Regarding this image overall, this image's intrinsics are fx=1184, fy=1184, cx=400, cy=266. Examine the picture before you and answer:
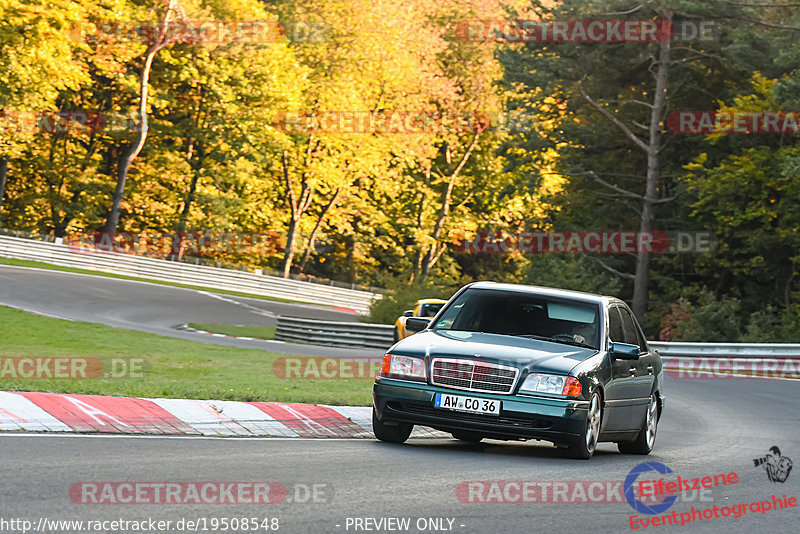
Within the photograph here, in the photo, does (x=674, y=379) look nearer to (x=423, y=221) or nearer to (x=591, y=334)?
(x=591, y=334)

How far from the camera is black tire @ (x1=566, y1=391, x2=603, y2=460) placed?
1031 centimetres

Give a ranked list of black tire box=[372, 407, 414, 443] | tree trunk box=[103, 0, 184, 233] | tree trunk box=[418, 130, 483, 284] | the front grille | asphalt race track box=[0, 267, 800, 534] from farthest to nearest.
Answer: tree trunk box=[418, 130, 483, 284] → tree trunk box=[103, 0, 184, 233] → black tire box=[372, 407, 414, 443] → the front grille → asphalt race track box=[0, 267, 800, 534]

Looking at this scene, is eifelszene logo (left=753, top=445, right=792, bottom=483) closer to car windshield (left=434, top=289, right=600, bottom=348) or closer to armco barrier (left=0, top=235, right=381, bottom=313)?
car windshield (left=434, top=289, right=600, bottom=348)

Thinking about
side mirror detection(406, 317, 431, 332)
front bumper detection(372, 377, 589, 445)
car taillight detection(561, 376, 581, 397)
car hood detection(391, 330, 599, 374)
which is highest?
side mirror detection(406, 317, 431, 332)

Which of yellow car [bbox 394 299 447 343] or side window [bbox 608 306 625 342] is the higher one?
side window [bbox 608 306 625 342]

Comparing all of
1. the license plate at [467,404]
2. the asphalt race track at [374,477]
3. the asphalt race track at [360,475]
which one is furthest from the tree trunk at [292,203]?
the license plate at [467,404]

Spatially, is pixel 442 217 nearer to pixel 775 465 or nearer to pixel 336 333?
pixel 336 333

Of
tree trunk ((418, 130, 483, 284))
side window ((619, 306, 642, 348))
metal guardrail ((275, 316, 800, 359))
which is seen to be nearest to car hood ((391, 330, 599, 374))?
side window ((619, 306, 642, 348))

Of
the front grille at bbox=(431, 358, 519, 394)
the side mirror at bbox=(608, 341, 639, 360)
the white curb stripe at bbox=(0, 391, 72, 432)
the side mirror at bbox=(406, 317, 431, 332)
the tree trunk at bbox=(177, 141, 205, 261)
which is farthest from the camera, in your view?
the tree trunk at bbox=(177, 141, 205, 261)

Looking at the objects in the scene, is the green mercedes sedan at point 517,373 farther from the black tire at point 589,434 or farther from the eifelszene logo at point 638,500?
the eifelszene logo at point 638,500

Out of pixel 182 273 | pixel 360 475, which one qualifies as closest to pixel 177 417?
pixel 360 475

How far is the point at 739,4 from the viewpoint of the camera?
120 feet

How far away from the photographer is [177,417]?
436 inches

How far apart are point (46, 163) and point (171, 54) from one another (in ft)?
26.7
